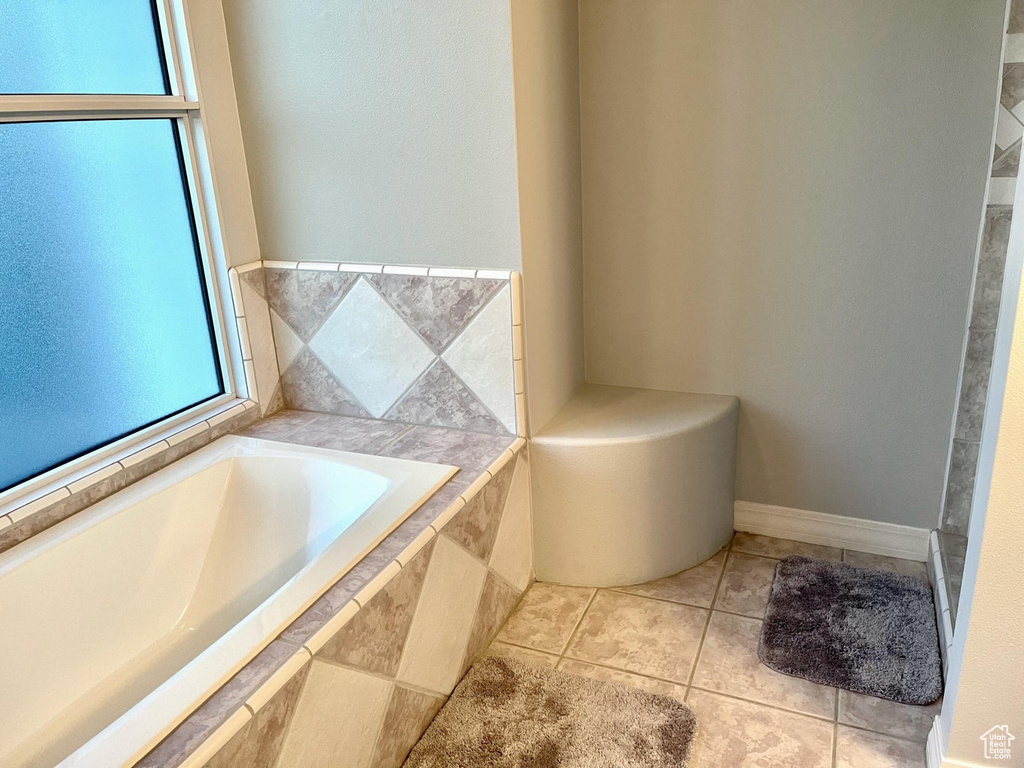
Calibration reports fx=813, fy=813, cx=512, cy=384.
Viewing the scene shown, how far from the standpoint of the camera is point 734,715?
1.84 m

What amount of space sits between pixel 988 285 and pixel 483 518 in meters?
1.38

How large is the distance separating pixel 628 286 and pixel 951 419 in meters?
0.97

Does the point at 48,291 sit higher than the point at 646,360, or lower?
higher

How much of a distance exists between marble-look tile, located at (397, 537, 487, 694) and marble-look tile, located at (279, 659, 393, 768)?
0.36ft

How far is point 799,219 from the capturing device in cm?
221

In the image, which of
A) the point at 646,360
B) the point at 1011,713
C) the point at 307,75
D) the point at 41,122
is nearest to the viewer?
the point at 1011,713

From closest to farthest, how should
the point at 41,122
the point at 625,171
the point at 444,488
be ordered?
the point at 41,122, the point at 444,488, the point at 625,171

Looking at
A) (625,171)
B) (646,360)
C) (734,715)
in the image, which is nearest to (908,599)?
(734,715)

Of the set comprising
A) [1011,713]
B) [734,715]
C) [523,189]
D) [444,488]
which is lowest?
[734,715]

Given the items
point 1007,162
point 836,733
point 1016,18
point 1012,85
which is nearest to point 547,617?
point 836,733

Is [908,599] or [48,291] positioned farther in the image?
[908,599]

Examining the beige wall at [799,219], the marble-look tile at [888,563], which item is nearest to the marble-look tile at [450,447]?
the beige wall at [799,219]

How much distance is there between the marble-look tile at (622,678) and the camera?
6.31 ft

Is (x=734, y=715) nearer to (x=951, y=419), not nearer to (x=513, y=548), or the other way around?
(x=513, y=548)
